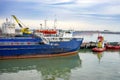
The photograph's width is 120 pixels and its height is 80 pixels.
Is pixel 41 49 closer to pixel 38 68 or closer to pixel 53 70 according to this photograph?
pixel 38 68

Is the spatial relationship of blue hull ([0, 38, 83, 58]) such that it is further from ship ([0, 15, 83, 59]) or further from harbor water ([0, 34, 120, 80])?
harbor water ([0, 34, 120, 80])

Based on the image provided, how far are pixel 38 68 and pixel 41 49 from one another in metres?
6.28

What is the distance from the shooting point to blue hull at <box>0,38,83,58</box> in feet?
98.5

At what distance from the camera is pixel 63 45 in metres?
32.9

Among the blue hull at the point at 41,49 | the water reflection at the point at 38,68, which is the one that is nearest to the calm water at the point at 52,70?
the water reflection at the point at 38,68

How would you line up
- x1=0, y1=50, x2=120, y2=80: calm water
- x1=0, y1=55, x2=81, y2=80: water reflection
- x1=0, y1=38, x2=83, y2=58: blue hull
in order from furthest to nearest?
x1=0, y1=38, x2=83, y2=58: blue hull < x1=0, y1=55, x2=81, y2=80: water reflection < x1=0, y1=50, x2=120, y2=80: calm water

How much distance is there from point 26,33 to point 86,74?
15.9 m

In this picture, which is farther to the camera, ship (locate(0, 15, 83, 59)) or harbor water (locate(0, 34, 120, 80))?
ship (locate(0, 15, 83, 59))

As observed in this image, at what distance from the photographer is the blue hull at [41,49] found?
30031 mm

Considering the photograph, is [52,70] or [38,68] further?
[38,68]

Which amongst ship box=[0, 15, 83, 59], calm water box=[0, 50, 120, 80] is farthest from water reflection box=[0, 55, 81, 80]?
ship box=[0, 15, 83, 59]

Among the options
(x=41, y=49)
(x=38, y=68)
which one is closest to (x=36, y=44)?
(x=41, y=49)

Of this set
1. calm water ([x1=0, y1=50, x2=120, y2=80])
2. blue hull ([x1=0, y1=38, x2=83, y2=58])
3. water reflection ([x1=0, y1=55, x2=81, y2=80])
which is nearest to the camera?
calm water ([x1=0, y1=50, x2=120, y2=80])

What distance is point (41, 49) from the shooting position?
3155 centimetres
